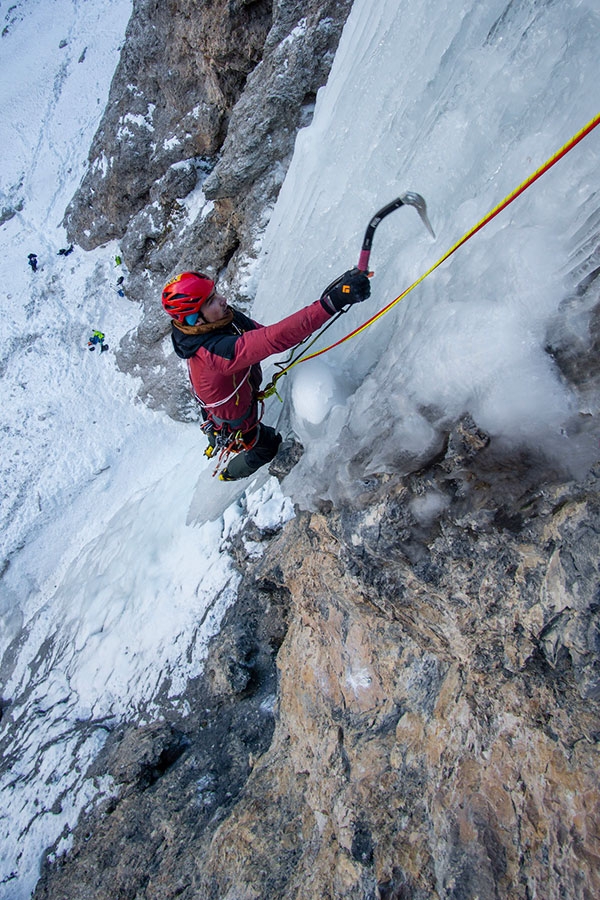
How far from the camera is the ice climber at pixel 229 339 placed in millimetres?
2367

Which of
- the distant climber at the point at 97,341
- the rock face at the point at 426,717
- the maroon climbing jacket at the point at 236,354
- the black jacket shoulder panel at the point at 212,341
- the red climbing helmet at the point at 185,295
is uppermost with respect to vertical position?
the red climbing helmet at the point at 185,295

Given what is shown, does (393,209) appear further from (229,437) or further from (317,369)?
(229,437)

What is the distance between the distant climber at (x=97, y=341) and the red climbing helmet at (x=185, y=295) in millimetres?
7096

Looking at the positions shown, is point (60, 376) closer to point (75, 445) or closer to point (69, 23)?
point (75, 445)

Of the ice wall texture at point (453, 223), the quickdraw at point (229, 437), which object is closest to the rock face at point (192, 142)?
the ice wall texture at point (453, 223)

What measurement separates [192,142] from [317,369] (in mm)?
6532

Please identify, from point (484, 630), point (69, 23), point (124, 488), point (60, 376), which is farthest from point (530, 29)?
point (69, 23)

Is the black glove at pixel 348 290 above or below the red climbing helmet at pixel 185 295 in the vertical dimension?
below

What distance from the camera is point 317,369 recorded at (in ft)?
9.11

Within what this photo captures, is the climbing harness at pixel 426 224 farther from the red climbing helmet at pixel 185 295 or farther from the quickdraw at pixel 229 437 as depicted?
the red climbing helmet at pixel 185 295

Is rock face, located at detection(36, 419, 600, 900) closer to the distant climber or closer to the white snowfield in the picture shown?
the white snowfield

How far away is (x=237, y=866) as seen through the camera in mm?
2787

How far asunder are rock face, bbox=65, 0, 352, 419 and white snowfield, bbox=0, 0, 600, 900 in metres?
0.59

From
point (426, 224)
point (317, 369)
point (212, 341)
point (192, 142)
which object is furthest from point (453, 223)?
point (192, 142)
